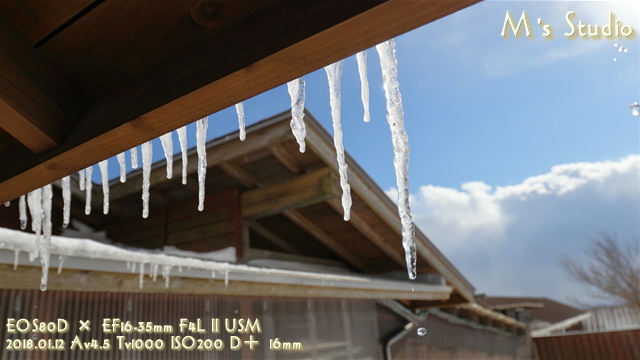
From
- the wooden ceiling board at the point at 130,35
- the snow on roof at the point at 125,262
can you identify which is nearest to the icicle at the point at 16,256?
the snow on roof at the point at 125,262

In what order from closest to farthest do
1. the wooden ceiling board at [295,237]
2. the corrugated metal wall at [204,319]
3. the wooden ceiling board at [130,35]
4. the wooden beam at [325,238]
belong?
the wooden ceiling board at [130,35]
the corrugated metal wall at [204,319]
the wooden beam at [325,238]
the wooden ceiling board at [295,237]

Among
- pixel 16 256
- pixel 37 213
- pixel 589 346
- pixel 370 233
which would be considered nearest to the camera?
pixel 16 256

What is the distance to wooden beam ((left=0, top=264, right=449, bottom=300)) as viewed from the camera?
307 cm

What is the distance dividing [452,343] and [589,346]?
7829 millimetres

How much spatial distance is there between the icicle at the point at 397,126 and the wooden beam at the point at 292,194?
2592 mm

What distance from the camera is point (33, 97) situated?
1427 mm

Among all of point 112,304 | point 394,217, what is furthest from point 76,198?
point 394,217

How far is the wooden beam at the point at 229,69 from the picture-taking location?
0.99m

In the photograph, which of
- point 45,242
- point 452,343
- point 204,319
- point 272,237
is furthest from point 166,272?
point 452,343

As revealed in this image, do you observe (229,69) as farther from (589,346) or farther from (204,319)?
(589,346)

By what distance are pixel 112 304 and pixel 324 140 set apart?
2584 millimetres

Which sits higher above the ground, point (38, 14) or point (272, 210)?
point (272, 210)

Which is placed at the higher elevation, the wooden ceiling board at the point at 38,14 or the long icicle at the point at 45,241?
the wooden ceiling board at the point at 38,14

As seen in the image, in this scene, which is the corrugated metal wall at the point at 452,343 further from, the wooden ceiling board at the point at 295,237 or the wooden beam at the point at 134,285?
the wooden beam at the point at 134,285
